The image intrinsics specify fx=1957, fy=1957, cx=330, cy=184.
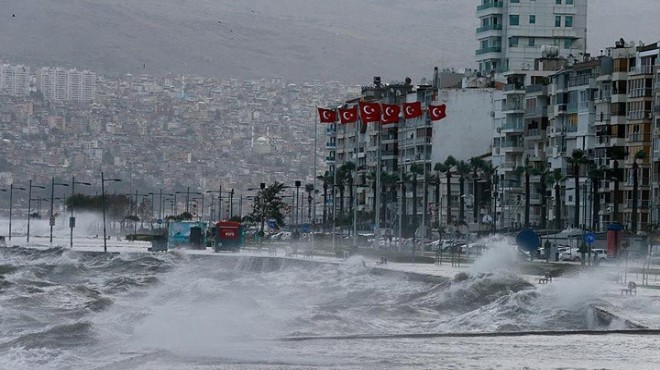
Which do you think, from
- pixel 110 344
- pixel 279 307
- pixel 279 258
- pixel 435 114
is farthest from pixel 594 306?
pixel 435 114

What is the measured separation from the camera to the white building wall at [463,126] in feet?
511

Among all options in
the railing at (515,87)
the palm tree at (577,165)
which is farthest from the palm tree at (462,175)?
the palm tree at (577,165)

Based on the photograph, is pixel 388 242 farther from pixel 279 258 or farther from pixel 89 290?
pixel 89 290

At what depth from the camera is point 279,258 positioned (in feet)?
302

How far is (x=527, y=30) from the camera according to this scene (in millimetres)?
162250

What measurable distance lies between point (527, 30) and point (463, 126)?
10827mm

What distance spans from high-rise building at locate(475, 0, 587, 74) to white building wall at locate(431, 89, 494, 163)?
6033 millimetres

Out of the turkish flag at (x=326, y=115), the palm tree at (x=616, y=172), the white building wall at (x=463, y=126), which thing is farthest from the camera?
the white building wall at (x=463, y=126)

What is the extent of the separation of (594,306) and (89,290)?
2865 centimetres

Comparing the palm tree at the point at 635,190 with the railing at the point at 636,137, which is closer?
the palm tree at the point at 635,190

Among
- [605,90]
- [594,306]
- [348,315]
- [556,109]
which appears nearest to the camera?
[594,306]

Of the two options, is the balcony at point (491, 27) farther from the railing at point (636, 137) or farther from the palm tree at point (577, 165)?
the railing at point (636, 137)

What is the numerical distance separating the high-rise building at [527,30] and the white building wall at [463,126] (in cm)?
603

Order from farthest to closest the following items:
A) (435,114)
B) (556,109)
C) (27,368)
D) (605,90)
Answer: (556,109)
(605,90)
(435,114)
(27,368)
